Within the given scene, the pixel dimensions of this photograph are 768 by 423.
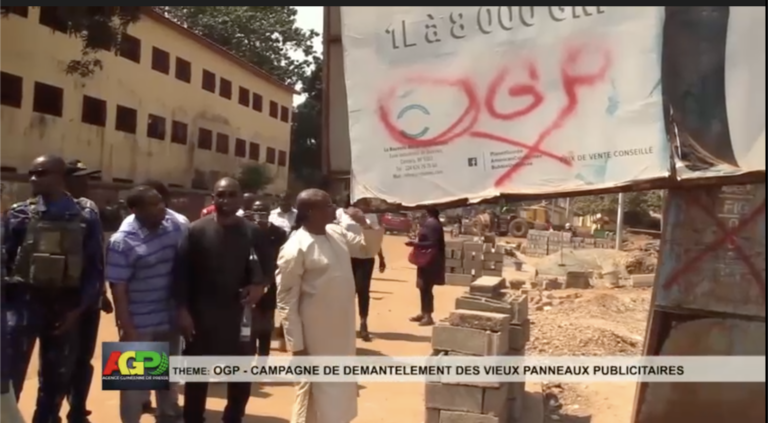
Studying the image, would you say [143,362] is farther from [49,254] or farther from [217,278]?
[49,254]

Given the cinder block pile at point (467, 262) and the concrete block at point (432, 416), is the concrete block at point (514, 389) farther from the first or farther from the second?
the cinder block pile at point (467, 262)

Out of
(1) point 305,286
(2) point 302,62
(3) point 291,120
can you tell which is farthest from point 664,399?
(2) point 302,62

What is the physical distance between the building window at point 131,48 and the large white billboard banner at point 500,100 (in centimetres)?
2034

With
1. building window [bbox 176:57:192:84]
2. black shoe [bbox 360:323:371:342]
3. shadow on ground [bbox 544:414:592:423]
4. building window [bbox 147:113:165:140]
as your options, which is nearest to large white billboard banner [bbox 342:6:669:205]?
shadow on ground [bbox 544:414:592:423]

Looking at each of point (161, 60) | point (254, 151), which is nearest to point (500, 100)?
point (161, 60)

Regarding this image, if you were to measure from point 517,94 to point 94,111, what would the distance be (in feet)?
66.1

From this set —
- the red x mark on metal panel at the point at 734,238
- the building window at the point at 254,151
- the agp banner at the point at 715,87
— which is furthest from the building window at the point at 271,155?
the agp banner at the point at 715,87

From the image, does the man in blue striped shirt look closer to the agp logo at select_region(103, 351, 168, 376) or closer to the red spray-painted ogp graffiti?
the agp logo at select_region(103, 351, 168, 376)

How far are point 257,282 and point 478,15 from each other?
6.11 ft

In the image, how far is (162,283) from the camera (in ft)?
13.1

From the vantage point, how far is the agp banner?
10.5ft

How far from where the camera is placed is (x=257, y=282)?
4113 millimetres

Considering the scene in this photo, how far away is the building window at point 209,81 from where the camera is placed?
88.8 ft

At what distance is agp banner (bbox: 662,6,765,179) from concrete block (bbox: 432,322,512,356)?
1.53m
